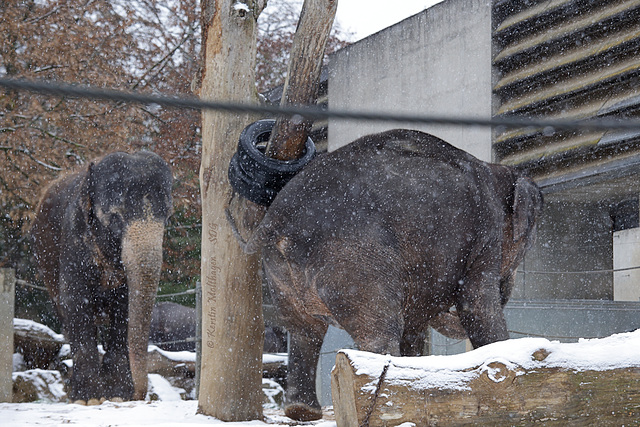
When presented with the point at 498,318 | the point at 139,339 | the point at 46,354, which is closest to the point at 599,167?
the point at 498,318

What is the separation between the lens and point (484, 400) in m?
3.13

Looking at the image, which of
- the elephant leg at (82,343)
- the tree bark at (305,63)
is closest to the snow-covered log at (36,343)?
the elephant leg at (82,343)

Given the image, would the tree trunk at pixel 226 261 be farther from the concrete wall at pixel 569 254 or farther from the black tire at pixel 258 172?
the concrete wall at pixel 569 254

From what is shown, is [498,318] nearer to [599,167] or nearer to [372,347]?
[372,347]

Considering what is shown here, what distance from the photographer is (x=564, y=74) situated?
9.02 metres

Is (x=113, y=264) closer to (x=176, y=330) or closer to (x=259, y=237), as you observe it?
(x=259, y=237)

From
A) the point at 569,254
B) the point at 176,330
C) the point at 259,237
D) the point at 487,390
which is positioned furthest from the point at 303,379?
the point at 176,330

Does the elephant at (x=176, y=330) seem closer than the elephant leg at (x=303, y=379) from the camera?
No

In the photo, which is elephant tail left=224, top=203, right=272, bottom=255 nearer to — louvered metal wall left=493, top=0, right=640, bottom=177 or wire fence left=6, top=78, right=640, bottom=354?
wire fence left=6, top=78, right=640, bottom=354

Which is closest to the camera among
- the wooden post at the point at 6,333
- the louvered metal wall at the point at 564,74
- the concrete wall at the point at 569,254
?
the wooden post at the point at 6,333

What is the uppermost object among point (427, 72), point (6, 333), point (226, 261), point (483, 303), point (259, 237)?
point (427, 72)

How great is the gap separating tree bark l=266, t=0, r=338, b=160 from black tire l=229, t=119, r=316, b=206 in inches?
3.6

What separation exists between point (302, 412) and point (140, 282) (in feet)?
6.47

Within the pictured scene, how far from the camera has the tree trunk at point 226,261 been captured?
212 inches
